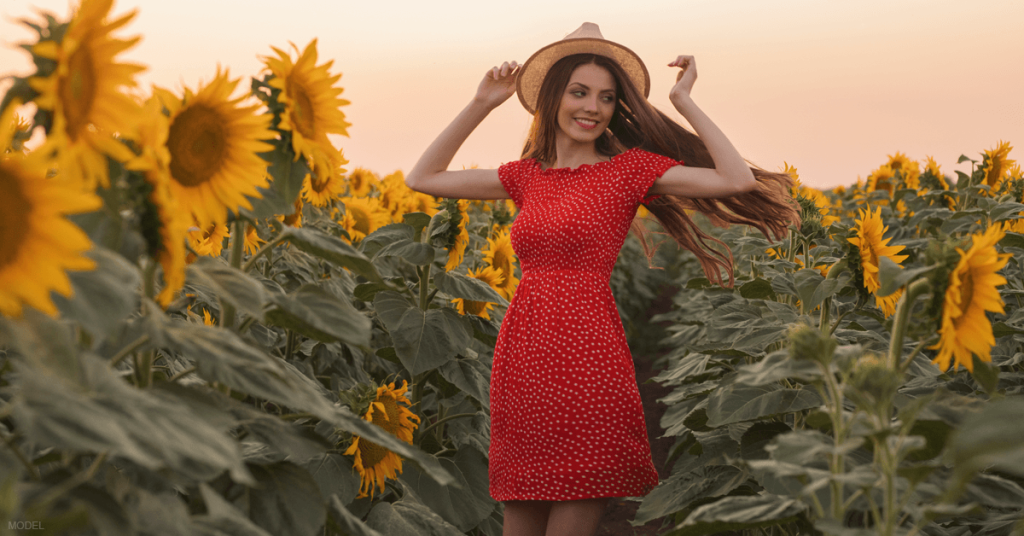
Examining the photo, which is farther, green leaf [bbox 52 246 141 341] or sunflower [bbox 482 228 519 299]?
sunflower [bbox 482 228 519 299]

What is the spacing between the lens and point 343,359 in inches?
143

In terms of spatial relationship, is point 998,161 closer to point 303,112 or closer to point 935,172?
point 935,172

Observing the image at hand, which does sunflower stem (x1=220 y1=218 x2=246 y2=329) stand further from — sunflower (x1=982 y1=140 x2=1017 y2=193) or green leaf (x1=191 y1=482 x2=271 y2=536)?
sunflower (x1=982 y1=140 x2=1017 y2=193)

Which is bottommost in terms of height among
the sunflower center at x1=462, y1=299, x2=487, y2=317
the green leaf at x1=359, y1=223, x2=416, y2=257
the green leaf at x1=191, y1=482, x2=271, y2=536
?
the green leaf at x1=191, y1=482, x2=271, y2=536

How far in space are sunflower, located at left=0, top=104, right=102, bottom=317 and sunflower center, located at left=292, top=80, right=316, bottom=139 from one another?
568 millimetres

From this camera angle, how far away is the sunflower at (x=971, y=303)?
1.28 meters

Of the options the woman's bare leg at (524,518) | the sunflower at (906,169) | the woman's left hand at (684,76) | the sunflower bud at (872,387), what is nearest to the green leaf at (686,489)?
the woman's bare leg at (524,518)

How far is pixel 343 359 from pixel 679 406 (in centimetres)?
173

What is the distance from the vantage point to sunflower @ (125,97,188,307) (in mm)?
1055

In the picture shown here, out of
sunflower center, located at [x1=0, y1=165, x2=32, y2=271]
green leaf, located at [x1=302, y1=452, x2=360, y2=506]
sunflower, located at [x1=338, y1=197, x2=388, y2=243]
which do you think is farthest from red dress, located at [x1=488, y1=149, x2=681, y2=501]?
sunflower center, located at [x1=0, y1=165, x2=32, y2=271]

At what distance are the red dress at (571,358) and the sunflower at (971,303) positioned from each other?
1.52 m

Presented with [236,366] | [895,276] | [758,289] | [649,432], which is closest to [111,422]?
[236,366]

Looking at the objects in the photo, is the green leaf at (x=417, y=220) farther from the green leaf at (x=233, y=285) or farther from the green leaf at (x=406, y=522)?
the green leaf at (x=233, y=285)

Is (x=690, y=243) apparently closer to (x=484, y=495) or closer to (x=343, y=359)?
(x=484, y=495)
